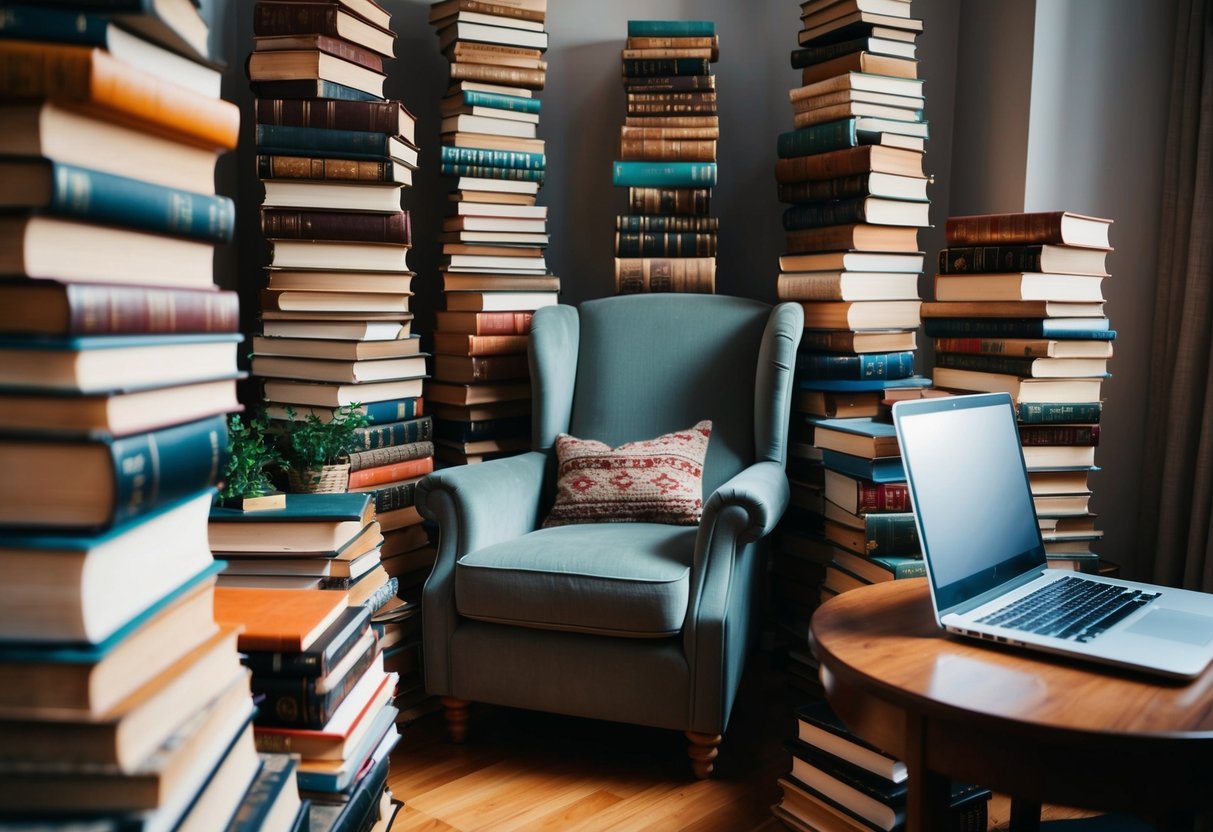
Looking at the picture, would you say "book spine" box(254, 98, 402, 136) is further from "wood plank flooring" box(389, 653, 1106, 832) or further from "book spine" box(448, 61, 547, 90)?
"wood plank flooring" box(389, 653, 1106, 832)

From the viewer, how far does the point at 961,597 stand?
1202 mm

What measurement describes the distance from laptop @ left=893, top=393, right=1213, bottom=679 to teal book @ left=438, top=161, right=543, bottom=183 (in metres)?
1.76

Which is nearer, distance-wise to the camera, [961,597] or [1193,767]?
[1193,767]

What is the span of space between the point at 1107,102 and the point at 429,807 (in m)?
2.48

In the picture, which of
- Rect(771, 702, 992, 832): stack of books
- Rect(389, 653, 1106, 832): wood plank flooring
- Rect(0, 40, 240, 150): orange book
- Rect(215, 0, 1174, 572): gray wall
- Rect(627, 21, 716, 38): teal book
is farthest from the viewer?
Rect(627, 21, 716, 38): teal book

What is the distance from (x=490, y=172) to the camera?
279cm

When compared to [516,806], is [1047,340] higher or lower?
higher

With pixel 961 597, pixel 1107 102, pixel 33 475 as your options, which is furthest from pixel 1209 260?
pixel 33 475

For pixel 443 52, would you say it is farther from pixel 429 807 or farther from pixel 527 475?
pixel 429 807

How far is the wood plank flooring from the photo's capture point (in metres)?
1.93

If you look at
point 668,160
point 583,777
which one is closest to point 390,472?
point 583,777

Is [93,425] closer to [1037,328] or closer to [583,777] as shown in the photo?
[583,777]

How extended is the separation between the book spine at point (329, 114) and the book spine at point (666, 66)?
0.82 m

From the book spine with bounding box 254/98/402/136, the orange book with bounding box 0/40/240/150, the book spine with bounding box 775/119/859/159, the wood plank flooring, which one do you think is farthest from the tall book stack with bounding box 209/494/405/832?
the book spine with bounding box 775/119/859/159
